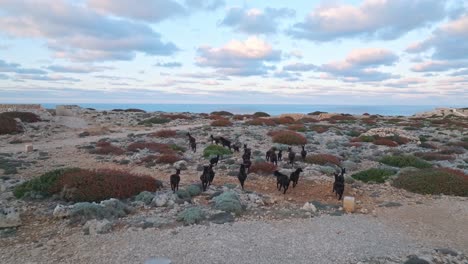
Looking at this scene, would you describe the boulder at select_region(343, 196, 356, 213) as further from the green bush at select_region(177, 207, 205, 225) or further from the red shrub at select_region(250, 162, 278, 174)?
the red shrub at select_region(250, 162, 278, 174)

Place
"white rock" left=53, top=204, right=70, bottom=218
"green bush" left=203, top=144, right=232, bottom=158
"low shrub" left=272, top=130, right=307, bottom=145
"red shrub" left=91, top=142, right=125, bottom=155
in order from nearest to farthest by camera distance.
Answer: "white rock" left=53, top=204, right=70, bottom=218, "green bush" left=203, top=144, right=232, bottom=158, "red shrub" left=91, top=142, right=125, bottom=155, "low shrub" left=272, top=130, right=307, bottom=145

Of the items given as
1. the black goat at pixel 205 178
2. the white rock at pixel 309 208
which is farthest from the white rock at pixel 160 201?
the white rock at pixel 309 208

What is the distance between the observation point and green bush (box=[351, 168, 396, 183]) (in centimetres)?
1635

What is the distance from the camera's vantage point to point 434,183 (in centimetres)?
1477

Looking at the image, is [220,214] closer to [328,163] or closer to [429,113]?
[328,163]

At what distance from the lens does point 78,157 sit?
22.1 metres

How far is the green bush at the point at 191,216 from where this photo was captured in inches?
411

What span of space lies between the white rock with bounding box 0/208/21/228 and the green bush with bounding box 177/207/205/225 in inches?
165

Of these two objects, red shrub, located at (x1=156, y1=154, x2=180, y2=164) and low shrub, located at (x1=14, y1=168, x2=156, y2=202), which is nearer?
low shrub, located at (x1=14, y1=168, x2=156, y2=202)

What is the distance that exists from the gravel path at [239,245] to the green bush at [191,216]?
0.43m

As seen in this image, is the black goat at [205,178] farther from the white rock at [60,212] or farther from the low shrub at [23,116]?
the low shrub at [23,116]

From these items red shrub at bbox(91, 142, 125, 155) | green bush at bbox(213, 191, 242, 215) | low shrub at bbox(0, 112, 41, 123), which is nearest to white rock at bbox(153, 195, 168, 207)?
green bush at bbox(213, 191, 242, 215)

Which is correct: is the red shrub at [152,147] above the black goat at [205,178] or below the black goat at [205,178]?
below

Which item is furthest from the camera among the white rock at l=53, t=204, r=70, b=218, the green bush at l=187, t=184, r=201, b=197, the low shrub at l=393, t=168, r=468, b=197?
the low shrub at l=393, t=168, r=468, b=197
